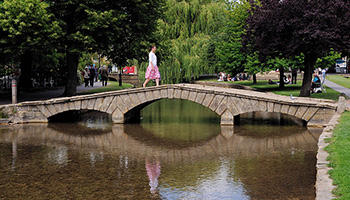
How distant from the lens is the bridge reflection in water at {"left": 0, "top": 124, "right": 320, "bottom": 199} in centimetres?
1094

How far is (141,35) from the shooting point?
29.6 metres

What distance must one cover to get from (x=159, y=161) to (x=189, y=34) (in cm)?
A: 3506

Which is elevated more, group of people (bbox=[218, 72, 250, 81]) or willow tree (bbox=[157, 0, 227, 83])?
willow tree (bbox=[157, 0, 227, 83])

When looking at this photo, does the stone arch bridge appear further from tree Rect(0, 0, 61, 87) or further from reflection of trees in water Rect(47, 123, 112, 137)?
tree Rect(0, 0, 61, 87)

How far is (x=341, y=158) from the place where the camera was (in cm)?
1070

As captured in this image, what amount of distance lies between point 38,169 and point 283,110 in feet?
35.5

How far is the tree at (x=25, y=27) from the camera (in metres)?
23.6

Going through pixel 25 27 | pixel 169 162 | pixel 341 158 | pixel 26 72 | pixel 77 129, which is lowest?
pixel 169 162

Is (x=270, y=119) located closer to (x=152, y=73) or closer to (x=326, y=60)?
(x=152, y=73)

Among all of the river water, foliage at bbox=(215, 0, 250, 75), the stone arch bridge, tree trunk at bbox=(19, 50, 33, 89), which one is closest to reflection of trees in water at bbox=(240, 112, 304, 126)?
the river water

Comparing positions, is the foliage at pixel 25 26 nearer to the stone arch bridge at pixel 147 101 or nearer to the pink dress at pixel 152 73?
the stone arch bridge at pixel 147 101

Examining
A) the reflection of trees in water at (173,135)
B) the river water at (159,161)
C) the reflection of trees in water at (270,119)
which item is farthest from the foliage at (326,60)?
the reflection of trees in water at (173,135)

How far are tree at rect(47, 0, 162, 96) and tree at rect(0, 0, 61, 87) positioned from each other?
4.39 feet

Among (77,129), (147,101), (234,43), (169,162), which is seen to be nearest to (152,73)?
(147,101)
